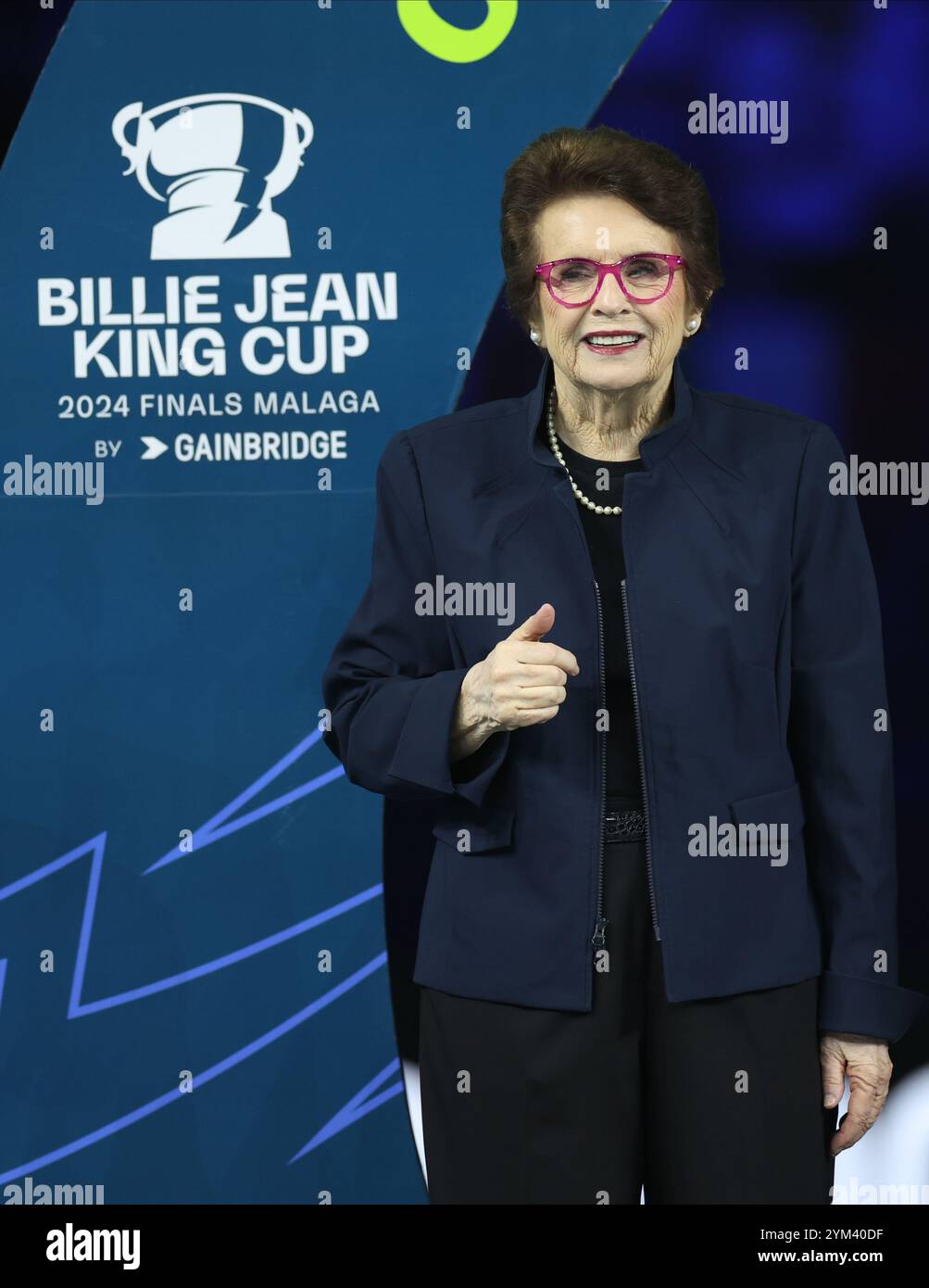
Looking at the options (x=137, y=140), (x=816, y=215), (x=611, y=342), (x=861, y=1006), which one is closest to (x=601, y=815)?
(x=861, y=1006)

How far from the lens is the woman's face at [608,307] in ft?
5.90

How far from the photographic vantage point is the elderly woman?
5.79 feet

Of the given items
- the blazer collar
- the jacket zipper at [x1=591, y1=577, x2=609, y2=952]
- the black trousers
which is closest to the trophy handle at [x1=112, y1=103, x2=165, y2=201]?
the blazer collar

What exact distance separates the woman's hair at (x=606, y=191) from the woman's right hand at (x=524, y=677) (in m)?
0.52

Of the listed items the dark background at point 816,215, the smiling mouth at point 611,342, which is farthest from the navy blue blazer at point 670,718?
the dark background at point 816,215

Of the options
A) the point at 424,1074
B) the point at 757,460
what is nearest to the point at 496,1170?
the point at 424,1074

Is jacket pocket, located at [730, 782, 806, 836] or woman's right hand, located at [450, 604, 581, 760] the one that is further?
jacket pocket, located at [730, 782, 806, 836]

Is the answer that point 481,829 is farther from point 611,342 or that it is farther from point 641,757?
point 611,342

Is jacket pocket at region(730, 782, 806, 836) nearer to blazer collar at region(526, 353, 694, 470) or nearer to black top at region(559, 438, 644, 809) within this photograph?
black top at region(559, 438, 644, 809)

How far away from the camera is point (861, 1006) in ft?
6.05

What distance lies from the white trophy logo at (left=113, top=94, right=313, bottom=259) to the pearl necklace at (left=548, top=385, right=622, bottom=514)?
700 mm

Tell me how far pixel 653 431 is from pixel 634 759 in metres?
0.46

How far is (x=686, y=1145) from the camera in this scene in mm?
1797

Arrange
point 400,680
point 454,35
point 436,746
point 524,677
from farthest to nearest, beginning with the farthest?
point 454,35, point 400,680, point 436,746, point 524,677
